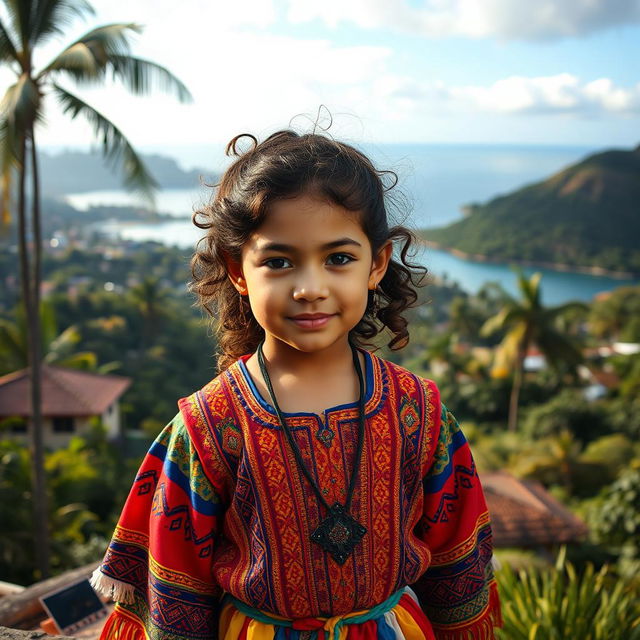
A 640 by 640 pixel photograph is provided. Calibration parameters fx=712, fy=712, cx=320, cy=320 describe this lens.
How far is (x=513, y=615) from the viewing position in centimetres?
339

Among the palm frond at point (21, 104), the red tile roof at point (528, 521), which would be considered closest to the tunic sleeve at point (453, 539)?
the palm frond at point (21, 104)

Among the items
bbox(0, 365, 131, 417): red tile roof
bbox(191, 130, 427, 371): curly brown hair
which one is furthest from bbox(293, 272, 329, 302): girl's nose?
bbox(0, 365, 131, 417): red tile roof

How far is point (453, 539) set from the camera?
193 cm

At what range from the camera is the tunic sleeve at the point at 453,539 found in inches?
75.5

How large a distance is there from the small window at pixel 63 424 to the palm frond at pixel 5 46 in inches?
457

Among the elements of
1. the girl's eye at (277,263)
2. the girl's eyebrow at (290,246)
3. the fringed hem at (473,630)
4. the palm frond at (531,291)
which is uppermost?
the girl's eyebrow at (290,246)

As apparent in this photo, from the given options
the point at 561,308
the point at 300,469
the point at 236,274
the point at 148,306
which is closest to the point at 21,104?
the point at 236,274

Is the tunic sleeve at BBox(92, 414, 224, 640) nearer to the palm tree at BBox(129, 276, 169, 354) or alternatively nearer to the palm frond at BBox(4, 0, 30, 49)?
the palm frond at BBox(4, 0, 30, 49)

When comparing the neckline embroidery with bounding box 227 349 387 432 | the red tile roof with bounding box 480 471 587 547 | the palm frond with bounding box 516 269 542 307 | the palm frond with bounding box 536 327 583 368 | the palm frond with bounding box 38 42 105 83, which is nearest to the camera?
the neckline embroidery with bounding box 227 349 387 432

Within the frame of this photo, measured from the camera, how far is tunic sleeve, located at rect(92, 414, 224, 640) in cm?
176

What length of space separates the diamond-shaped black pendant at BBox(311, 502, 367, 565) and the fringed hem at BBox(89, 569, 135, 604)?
0.57 metres

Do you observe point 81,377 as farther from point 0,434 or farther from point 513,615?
point 513,615

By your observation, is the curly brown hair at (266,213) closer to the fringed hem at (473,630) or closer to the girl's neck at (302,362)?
the girl's neck at (302,362)

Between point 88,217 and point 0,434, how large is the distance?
6248cm
